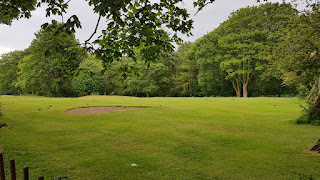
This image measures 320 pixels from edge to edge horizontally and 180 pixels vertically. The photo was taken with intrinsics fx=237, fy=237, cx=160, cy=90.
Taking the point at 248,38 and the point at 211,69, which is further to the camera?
the point at 211,69

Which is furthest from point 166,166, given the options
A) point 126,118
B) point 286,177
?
point 126,118

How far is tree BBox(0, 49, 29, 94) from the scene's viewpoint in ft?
211

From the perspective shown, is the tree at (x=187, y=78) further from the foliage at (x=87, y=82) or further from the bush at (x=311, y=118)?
the bush at (x=311, y=118)

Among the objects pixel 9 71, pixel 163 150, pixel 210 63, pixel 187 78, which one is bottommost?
pixel 163 150

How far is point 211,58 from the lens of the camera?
4928cm

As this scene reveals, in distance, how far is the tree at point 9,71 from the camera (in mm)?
64375

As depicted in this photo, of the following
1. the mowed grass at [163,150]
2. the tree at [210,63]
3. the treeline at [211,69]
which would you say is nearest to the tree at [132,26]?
the mowed grass at [163,150]

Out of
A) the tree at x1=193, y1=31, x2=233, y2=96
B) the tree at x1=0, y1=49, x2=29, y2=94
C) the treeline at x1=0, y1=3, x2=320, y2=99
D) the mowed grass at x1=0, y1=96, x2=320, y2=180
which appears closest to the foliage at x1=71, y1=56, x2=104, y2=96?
the treeline at x1=0, y1=3, x2=320, y2=99

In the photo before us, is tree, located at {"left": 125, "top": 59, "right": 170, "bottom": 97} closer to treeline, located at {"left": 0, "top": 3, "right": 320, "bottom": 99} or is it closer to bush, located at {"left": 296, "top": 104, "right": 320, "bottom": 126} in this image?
treeline, located at {"left": 0, "top": 3, "right": 320, "bottom": 99}

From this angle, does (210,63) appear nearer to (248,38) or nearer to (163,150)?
(248,38)

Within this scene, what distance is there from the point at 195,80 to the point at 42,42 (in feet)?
118

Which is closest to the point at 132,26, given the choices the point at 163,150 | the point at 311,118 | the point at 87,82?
the point at 163,150

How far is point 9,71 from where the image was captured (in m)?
64.0

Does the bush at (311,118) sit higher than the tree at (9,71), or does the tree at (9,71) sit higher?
the tree at (9,71)
